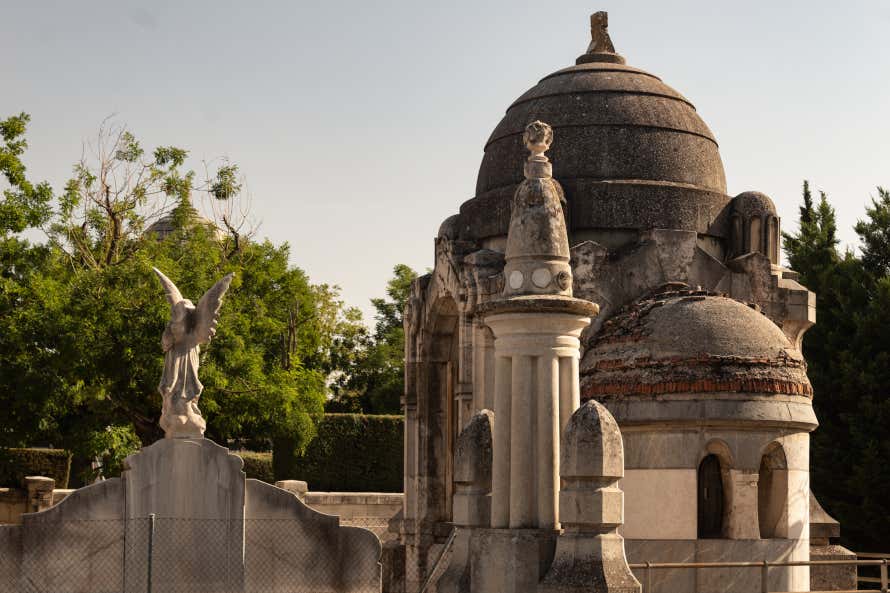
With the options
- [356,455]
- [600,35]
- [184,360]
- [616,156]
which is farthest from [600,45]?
[356,455]

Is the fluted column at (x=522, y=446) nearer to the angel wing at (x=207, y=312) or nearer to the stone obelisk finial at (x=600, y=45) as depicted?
the angel wing at (x=207, y=312)

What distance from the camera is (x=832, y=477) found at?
28109 millimetres

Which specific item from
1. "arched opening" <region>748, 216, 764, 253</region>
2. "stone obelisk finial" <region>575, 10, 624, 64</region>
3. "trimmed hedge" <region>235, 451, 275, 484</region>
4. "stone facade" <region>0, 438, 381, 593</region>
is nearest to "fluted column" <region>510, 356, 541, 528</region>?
"stone facade" <region>0, 438, 381, 593</region>

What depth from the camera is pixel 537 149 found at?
517 inches

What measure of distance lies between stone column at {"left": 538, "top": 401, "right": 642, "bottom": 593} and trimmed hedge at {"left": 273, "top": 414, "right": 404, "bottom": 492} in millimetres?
27165

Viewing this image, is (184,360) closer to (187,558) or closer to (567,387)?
(187,558)

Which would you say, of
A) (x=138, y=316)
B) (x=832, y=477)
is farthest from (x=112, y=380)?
(x=832, y=477)

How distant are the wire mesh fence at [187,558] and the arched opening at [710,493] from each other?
4.42 meters

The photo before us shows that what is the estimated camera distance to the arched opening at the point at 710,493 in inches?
678

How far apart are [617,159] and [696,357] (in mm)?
4570

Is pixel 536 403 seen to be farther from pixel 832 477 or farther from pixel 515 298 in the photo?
pixel 832 477

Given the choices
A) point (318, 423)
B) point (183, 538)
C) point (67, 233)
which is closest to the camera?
point (183, 538)

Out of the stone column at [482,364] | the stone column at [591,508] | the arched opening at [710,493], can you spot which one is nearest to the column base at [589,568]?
the stone column at [591,508]

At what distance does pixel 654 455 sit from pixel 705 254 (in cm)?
439
